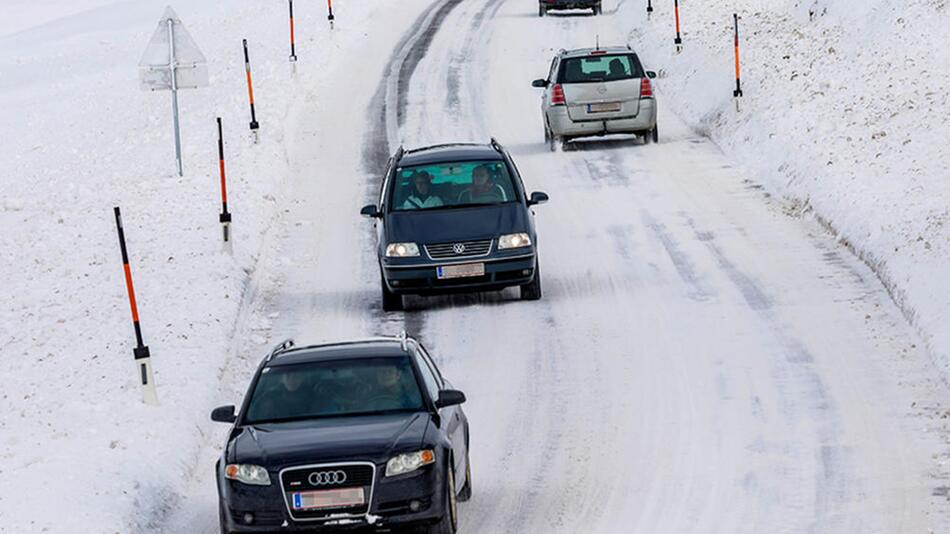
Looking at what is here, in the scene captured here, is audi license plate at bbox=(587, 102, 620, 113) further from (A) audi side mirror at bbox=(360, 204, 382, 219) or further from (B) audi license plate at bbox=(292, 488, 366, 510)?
(B) audi license plate at bbox=(292, 488, 366, 510)

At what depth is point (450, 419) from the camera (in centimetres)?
1201

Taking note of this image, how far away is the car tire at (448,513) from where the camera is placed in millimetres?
10914

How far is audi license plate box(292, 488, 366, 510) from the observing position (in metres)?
10.7

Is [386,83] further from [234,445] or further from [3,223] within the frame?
[234,445]

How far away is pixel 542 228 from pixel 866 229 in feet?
15.7

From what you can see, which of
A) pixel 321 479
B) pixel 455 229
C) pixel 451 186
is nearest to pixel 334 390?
pixel 321 479

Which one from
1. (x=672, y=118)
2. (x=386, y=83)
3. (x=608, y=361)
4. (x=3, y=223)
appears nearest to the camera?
(x=608, y=361)

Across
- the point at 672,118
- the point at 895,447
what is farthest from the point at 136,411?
the point at 672,118

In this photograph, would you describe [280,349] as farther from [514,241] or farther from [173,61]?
[173,61]

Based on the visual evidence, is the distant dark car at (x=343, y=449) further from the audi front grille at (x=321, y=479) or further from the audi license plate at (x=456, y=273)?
the audi license plate at (x=456, y=273)

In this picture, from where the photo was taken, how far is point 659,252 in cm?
2203

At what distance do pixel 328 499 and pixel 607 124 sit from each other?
1935cm

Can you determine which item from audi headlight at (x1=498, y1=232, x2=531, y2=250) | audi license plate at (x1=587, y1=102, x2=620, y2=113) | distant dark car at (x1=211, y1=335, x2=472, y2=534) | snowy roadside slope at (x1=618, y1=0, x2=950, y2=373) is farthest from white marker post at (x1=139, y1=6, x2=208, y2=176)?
distant dark car at (x1=211, y1=335, x2=472, y2=534)

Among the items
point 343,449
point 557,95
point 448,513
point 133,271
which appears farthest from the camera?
point 557,95
